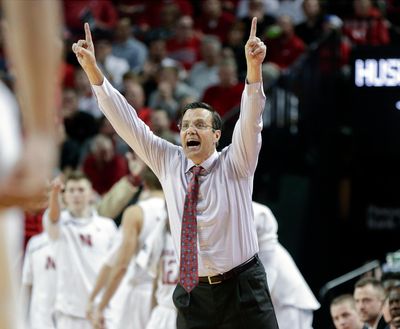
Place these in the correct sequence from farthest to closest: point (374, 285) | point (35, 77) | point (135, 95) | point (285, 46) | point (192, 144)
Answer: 1. point (285, 46)
2. point (135, 95)
3. point (374, 285)
4. point (192, 144)
5. point (35, 77)

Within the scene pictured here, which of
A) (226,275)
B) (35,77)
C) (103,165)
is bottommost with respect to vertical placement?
(226,275)

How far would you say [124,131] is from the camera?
5.59 meters

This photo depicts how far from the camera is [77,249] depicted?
9.38m

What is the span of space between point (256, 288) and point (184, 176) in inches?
27.8

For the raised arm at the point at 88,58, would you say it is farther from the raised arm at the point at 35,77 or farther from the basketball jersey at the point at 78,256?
the basketball jersey at the point at 78,256

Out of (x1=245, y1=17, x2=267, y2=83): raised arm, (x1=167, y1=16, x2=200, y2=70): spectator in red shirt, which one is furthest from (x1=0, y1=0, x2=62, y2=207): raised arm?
(x1=167, y1=16, x2=200, y2=70): spectator in red shirt

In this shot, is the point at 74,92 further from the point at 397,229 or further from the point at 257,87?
the point at 257,87

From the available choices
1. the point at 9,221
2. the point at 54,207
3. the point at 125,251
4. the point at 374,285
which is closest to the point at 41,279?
the point at 54,207

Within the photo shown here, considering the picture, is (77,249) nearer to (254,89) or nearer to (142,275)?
(142,275)

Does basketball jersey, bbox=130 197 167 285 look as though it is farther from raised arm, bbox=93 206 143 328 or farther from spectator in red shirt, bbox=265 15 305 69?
spectator in red shirt, bbox=265 15 305 69

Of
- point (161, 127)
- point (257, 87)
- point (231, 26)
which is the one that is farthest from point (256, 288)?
point (231, 26)

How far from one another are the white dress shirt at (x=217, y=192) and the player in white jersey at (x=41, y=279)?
155 inches

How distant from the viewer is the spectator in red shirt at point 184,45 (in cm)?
1505

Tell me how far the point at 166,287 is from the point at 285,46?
252 inches
